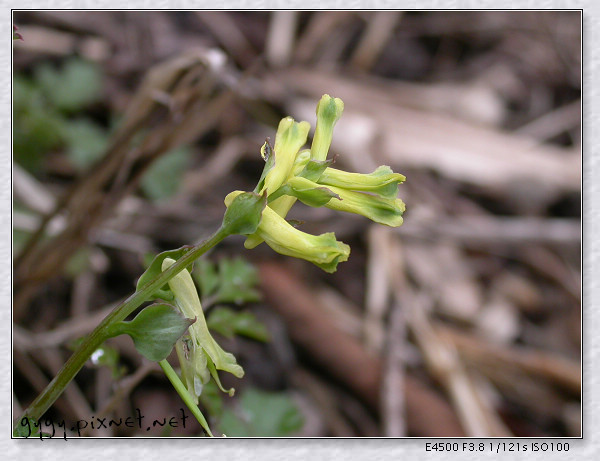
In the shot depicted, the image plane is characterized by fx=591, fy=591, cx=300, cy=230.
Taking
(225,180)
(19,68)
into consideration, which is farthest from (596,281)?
(19,68)

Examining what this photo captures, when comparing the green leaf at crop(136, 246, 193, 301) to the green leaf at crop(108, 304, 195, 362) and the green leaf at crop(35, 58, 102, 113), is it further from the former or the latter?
the green leaf at crop(35, 58, 102, 113)

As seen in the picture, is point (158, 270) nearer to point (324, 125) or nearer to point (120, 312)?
point (120, 312)

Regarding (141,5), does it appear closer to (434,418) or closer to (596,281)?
(596,281)

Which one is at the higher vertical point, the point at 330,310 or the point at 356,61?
the point at 356,61

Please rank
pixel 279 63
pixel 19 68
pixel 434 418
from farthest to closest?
pixel 279 63 < pixel 19 68 < pixel 434 418

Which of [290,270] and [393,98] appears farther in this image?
[393,98]

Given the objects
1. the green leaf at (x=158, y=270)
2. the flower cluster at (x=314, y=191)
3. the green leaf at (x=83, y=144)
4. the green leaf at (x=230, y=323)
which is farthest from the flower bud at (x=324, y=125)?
the green leaf at (x=83, y=144)

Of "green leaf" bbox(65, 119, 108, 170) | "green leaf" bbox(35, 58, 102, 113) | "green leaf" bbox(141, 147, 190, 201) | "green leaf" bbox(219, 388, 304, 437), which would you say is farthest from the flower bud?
"green leaf" bbox(35, 58, 102, 113)

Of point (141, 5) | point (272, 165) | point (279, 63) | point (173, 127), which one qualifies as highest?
point (279, 63)
